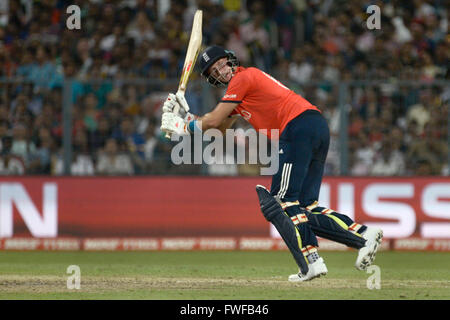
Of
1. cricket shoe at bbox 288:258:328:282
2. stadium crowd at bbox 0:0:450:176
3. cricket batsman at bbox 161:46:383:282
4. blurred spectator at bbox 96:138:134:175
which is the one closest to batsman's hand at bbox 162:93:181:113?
cricket batsman at bbox 161:46:383:282

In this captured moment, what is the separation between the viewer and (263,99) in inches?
329

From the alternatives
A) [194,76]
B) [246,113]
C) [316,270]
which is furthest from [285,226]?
[194,76]

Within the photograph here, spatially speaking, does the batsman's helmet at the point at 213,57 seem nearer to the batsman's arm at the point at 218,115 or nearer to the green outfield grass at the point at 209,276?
the batsman's arm at the point at 218,115

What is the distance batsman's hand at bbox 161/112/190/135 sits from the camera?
8.52 m

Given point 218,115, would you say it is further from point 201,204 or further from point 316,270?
point 201,204

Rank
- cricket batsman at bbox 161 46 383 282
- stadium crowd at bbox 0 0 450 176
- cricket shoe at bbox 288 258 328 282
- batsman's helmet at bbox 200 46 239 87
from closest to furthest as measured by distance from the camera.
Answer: cricket shoe at bbox 288 258 328 282 → cricket batsman at bbox 161 46 383 282 → batsman's helmet at bbox 200 46 239 87 → stadium crowd at bbox 0 0 450 176

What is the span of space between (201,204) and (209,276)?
3.95 m

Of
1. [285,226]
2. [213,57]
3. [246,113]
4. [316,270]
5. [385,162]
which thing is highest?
[213,57]

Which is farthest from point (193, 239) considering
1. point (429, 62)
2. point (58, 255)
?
point (429, 62)

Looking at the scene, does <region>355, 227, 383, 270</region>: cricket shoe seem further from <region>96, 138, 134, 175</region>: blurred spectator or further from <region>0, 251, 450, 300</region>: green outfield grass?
<region>96, 138, 134, 175</region>: blurred spectator

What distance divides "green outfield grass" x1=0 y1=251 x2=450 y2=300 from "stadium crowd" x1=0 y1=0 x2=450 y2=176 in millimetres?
1641

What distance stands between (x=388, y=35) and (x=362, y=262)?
354 inches
